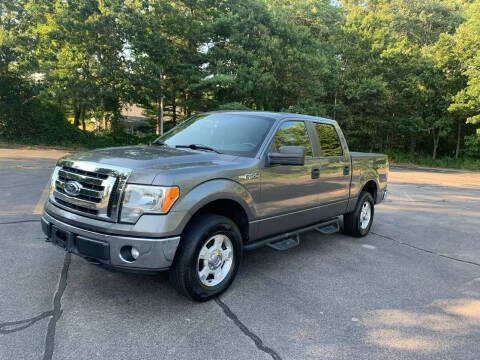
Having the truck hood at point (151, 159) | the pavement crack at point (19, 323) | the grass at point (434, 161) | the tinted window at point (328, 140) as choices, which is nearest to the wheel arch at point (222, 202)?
the truck hood at point (151, 159)

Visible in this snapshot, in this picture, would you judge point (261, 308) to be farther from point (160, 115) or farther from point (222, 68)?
point (160, 115)

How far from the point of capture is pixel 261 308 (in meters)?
3.39

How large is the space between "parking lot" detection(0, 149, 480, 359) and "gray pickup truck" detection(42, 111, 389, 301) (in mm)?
417

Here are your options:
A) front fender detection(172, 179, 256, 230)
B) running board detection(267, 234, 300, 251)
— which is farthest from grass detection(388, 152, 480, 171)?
front fender detection(172, 179, 256, 230)

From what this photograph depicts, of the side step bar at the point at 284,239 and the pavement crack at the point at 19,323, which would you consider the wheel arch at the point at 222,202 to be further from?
the pavement crack at the point at 19,323

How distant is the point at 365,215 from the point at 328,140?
1.78 metres

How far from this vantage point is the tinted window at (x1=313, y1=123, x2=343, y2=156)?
5059mm

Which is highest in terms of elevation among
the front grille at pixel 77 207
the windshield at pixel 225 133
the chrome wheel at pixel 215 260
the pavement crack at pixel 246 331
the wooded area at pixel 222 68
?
the wooded area at pixel 222 68

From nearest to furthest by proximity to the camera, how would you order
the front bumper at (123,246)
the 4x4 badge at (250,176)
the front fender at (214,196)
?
1. the front bumper at (123,246)
2. the front fender at (214,196)
3. the 4x4 badge at (250,176)

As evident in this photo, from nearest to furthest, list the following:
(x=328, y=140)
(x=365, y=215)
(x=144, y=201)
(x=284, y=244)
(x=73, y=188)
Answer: (x=144, y=201), (x=73, y=188), (x=284, y=244), (x=328, y=140), (x=365, y=215)

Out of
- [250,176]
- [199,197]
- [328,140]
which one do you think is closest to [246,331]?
[199,197]

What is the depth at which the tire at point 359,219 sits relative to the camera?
19.2 feet

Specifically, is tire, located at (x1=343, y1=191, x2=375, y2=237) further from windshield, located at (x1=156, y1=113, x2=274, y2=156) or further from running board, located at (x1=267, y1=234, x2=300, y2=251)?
windshield, located at (x1=156, y1=113, x2=274, y2=156)

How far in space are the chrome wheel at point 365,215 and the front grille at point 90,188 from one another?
4.33m
